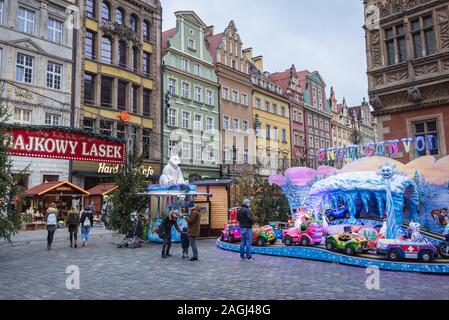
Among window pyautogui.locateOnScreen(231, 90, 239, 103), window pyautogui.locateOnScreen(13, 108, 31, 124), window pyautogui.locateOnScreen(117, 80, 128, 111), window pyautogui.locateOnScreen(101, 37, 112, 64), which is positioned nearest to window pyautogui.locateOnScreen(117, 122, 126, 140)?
window pyautogui.locateOnScreen(117, 80, 128, 111)

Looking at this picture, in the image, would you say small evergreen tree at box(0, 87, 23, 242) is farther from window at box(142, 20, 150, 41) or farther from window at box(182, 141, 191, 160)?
window at box(142, 20, 150, 41)

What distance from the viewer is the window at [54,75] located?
27094mm

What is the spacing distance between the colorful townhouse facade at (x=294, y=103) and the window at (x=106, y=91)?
84.0 ft

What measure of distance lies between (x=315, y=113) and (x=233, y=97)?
1798 centimetres

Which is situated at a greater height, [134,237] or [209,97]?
[209,97]

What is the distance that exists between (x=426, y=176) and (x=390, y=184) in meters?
1.86

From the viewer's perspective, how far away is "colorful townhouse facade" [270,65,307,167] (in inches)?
1986

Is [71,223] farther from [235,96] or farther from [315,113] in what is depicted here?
[315,113]

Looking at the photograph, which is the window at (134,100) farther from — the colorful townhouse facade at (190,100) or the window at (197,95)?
the window at (197,95)

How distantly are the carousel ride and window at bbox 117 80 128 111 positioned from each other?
20031 millimetres

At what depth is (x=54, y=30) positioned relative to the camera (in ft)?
91.4

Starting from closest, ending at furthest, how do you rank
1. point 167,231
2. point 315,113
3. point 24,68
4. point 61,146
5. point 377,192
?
point 61,146, point 377,192, point 167,231, point 24,68, point 315,113

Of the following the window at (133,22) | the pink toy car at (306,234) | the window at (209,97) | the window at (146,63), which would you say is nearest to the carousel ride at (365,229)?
the pink toy car at (306,234)

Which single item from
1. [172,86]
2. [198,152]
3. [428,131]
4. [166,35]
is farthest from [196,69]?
[428,131]
